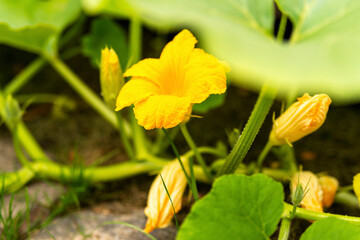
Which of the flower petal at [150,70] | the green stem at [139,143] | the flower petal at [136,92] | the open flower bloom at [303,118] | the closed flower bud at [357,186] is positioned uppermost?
the flower petal at [150,70]

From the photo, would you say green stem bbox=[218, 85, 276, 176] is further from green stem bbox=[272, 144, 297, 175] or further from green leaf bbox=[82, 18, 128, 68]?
green leaf bbox=[82, 18, 128, 68]

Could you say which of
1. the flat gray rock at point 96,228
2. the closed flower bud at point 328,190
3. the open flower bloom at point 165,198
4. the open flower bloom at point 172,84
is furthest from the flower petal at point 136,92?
the closed flower bud at point 328,190

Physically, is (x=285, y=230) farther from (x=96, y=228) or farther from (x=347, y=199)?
(x=96, y=228)

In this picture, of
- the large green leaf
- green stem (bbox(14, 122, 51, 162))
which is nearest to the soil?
green stem (bbox(14, 122, 51, 162))

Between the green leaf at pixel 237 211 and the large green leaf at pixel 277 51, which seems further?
the green leaf at pixel 237 211

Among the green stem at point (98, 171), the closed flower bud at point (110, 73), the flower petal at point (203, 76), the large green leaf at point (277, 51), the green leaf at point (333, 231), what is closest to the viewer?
the large green leaf at point (277, 51)

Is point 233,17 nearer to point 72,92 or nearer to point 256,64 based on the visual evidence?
point 256,64

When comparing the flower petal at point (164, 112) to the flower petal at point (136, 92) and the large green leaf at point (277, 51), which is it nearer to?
the flower petal at point (136, 92)

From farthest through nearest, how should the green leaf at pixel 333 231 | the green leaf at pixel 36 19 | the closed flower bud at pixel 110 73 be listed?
the green leaf at pixel 36 19 → the closed flower bud at pixel 110 73 → the green leaf at pixel 333 231

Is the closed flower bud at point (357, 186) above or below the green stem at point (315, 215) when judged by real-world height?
above
